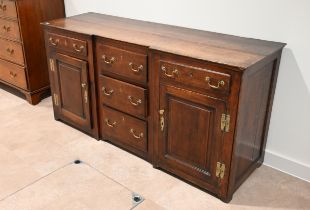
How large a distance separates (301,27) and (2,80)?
2539 millimetres

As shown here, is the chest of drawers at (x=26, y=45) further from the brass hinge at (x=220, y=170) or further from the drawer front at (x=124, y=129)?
the brass hinge at (x=220, y=170)

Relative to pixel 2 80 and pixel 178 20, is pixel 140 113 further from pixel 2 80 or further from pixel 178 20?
pixel 2 80

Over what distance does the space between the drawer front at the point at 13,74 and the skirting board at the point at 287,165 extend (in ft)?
6.60

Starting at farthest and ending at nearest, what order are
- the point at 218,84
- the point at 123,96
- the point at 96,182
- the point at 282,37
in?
the point at 123,96 < the point at 96,182 < the point at 282,37 < the point at 218,84

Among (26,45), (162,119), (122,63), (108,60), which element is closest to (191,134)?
(162,119)

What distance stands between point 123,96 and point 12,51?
1.29 m

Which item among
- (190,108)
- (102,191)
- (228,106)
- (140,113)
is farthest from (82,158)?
(228,106)

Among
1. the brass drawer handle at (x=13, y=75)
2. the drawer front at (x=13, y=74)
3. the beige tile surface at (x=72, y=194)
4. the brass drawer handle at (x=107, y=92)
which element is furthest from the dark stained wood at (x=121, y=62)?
the brass drawer handle at (x=13, y=75)

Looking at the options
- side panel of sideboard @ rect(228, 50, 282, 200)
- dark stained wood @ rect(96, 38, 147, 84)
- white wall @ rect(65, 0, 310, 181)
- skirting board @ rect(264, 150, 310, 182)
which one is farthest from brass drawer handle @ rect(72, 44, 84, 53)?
skirting board @ rect(264, 150, 310, 182)

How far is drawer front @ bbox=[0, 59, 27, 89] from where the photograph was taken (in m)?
2.87

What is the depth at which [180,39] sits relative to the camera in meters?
1.98

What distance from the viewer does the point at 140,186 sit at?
197 centimetres

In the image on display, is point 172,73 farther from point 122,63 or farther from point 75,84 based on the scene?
point 75,84

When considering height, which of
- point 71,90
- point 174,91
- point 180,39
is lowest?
point 71,90
